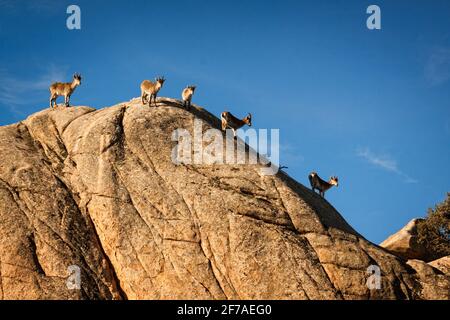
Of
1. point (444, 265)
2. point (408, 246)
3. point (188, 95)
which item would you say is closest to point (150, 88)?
point (188, 95)

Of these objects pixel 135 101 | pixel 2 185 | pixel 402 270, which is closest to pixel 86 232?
pixel 2 185

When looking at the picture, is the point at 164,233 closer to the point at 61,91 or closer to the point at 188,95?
the point at 188,95

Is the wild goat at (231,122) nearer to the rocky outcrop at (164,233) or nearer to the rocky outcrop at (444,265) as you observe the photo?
the rocky outcrop at (164,233)

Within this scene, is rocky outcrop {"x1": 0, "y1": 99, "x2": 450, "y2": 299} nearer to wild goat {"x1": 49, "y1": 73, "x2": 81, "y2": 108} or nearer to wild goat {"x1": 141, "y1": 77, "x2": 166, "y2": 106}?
wild goat {"x1": 141, "y1": 77, "x2": 166, "y2": 106}

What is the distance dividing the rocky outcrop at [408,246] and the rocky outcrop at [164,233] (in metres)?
17.2

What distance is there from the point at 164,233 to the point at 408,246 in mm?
26660

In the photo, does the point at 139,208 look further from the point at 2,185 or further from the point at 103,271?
the point at 2,185

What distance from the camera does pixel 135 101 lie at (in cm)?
4144

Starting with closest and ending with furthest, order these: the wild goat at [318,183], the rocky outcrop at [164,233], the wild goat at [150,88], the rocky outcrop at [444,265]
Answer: the rocky outcrop at [164,233] → the rocky outcrop at [444,265] → the wild goat at [150,88] → the wild goat at [318,183]

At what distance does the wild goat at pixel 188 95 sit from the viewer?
134 ft

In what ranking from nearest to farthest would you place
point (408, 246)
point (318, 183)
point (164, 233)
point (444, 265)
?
point (164, 233) < point (444, 265) < point (318, 183) < point (408, 246)

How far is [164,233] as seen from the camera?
32.4 m

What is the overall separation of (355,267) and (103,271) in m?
13.1

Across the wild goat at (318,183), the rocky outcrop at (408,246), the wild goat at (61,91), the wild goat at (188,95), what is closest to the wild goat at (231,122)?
the wild goat at (188,95)
